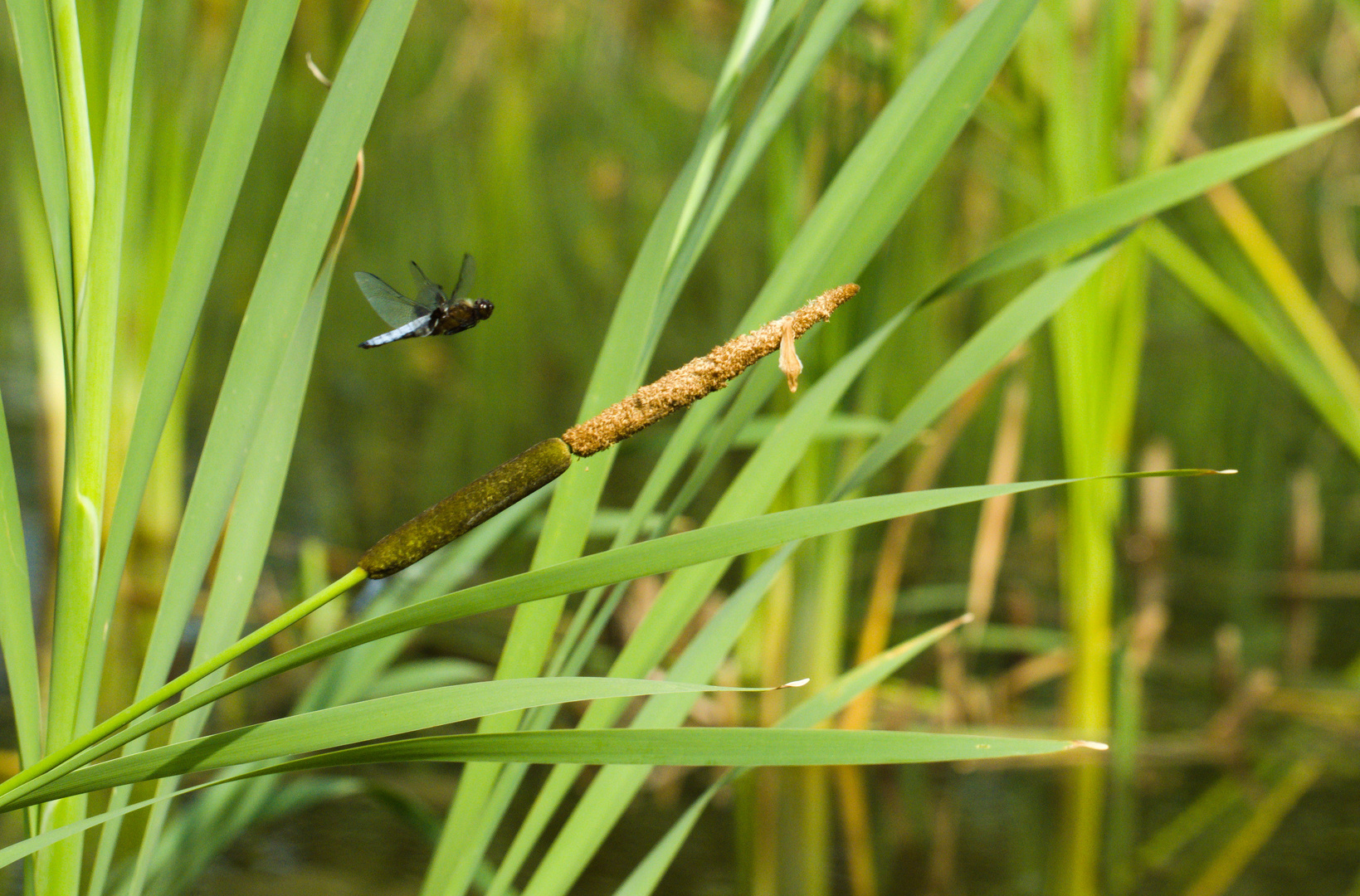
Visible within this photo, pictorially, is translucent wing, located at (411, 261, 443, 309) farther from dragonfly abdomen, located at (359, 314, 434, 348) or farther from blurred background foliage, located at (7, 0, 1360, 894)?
blurred background foliage, located at (7, 0, 1360, 894)

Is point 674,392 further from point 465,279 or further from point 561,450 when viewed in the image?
point 465,279

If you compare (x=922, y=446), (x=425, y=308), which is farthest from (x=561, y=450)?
(x=922, y=446)

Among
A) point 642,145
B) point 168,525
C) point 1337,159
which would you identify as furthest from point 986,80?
point 1337,159

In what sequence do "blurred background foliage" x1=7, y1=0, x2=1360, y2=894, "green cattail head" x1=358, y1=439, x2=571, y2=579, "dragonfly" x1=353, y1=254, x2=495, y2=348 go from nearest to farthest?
1. "green cattail head" x1=358, y1=439, x2=571, y2=579
2. "dragonfly" x1=353, y1=254, x2=495, y2=348
3. "blurred background foliage" x1=7, y1=0, x2=1360, y2=894

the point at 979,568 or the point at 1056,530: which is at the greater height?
the point at 1056,530

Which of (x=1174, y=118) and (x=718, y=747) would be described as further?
(x=1174, y=118)

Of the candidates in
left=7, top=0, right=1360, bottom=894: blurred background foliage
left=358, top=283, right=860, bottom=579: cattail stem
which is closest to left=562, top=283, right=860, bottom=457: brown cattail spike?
left=358, top=283, right=860, bottom=579: cattail stem

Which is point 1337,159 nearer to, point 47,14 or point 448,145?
point 448,145
